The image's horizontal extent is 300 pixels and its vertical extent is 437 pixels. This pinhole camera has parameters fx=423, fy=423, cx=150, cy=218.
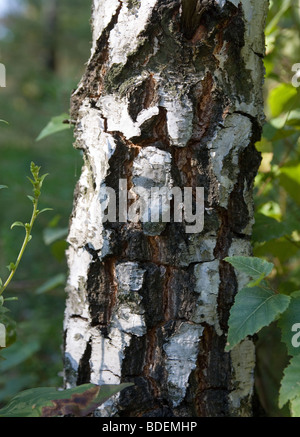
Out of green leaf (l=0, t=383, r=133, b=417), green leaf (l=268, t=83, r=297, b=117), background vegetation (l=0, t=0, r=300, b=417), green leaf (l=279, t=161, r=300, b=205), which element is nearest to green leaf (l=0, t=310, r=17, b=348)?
green leaf (l=0, t=383, r=133, b=417)

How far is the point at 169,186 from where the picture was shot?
2.90ft

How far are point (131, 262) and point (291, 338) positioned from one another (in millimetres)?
352

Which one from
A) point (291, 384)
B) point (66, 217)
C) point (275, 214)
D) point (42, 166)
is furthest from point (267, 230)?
point (42, 166)

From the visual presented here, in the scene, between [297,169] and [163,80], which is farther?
[297,169]

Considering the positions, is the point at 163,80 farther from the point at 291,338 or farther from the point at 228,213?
the point at 291,338

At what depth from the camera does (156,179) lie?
886mm

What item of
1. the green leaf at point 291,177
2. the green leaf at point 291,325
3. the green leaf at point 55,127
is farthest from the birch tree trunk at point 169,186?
the green leaf at point 291,177

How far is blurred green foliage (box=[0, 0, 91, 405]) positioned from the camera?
1.86 meters

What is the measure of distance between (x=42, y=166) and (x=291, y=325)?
388 centimetres

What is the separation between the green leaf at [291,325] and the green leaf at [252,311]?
5cm

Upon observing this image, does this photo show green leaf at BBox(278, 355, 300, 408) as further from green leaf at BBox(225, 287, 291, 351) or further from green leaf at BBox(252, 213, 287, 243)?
green leaf at BBox(252, 213, 287, 243)

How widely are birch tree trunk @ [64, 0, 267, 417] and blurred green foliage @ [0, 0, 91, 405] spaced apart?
1.03ft
